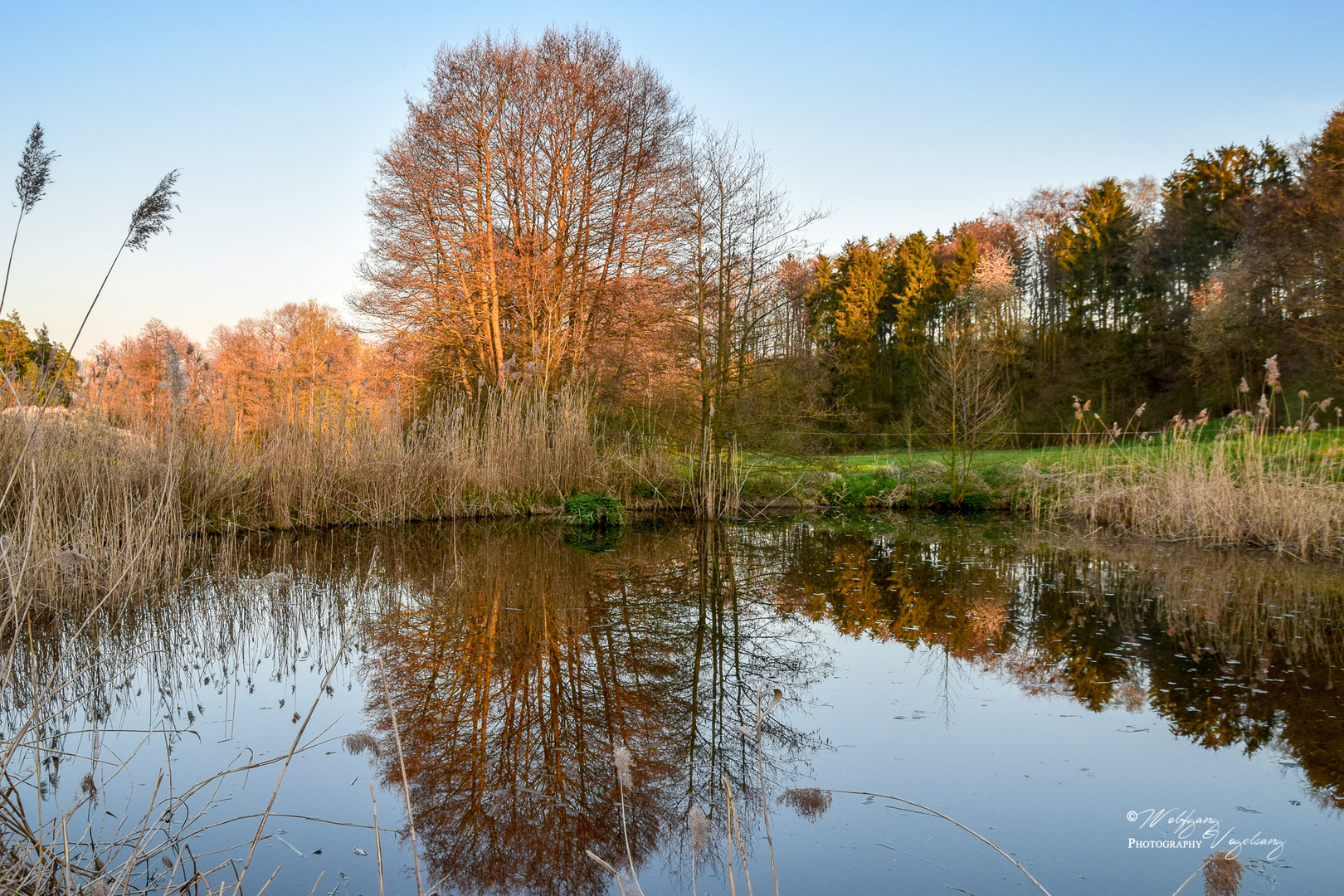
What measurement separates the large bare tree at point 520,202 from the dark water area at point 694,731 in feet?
30.2

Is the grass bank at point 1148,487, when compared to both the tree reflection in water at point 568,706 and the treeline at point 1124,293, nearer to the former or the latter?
the treeline at point 1124,293

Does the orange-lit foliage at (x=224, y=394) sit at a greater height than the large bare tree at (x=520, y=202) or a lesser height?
lesser

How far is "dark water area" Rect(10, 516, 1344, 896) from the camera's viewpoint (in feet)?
6.80

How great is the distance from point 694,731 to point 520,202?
515 inches

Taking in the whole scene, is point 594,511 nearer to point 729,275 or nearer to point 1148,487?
point 729,275

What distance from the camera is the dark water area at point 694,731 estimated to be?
6.80ft

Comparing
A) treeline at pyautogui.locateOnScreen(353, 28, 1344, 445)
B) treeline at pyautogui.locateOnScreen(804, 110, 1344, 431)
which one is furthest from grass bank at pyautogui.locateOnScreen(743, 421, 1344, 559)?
treeline at pyautogui.locateOnScreen(804, 110, 1344, 431)

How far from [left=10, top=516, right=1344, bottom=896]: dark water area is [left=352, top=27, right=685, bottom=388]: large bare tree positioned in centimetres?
921

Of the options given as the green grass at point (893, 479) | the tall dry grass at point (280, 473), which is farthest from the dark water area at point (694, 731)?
the green grass at point (893, 479)

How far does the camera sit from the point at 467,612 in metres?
4.62

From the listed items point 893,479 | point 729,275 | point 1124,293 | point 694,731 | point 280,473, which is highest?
point 1124,293

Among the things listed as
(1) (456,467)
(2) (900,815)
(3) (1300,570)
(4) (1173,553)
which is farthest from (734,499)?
(2) (900,815)

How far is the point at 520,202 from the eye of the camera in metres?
14.4

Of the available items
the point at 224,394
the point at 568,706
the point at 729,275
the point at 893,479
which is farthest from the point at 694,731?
the point at 893,479
